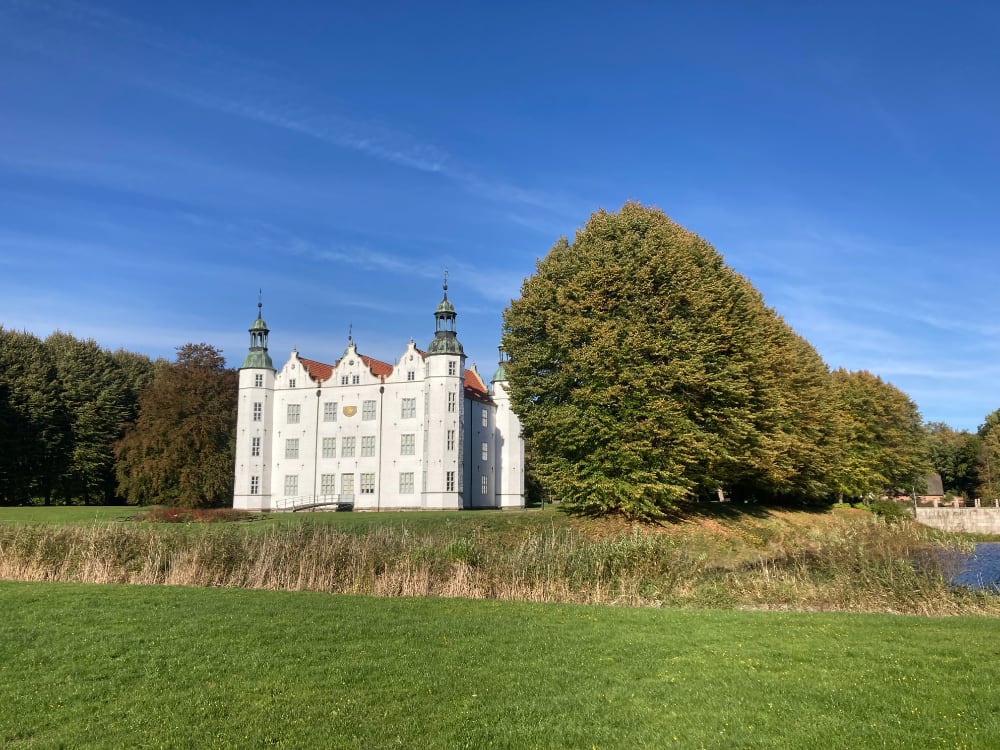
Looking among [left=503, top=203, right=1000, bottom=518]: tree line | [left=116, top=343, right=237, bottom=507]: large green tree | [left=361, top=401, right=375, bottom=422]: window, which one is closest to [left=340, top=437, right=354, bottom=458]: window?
[left=361, top=401, right=375, bottom=422]: window

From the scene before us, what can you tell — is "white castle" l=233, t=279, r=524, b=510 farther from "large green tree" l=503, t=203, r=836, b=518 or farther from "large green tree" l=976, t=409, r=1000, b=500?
"large green tree" l=976, t=409, r=1000, b=500

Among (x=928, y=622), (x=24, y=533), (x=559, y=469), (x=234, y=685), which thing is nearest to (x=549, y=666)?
(x=234, y=685)

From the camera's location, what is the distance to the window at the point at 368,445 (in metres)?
52.8

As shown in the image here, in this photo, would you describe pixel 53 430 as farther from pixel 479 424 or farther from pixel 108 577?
pixel 108 577

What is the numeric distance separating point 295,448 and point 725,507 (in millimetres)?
30819

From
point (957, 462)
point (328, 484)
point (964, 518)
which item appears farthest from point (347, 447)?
point (957, 462)

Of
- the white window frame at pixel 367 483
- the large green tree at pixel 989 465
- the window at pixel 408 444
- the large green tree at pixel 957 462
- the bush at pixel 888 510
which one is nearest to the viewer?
the bush at pixel 888 510

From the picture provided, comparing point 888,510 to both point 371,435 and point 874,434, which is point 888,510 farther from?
point 371,435

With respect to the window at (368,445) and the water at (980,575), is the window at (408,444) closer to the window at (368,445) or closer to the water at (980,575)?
the window at (368,445)

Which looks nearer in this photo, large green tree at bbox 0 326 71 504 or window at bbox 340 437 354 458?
window at bbox 340 437 354 458

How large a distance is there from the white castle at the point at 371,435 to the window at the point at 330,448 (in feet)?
0.25

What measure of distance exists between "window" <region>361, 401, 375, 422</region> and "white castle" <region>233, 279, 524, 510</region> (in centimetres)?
7

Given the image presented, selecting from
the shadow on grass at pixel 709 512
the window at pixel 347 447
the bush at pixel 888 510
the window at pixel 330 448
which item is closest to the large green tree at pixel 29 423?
the window at pixel 330 448

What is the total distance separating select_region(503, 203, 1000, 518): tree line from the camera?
30.4m
